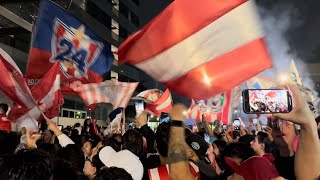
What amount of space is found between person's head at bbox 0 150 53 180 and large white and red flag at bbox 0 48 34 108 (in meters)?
4.17

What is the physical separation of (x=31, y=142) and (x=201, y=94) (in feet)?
6.54

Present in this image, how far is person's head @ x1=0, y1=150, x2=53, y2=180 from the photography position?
1866 mm

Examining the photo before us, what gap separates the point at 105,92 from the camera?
890 cm

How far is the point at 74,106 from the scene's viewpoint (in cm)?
3638

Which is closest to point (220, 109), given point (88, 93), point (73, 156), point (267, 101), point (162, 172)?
point (88, 93)

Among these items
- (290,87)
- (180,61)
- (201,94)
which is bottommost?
(290,87)

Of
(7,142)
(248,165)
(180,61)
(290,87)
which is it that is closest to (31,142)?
(7,142)

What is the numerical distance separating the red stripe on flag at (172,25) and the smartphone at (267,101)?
157 centimetres

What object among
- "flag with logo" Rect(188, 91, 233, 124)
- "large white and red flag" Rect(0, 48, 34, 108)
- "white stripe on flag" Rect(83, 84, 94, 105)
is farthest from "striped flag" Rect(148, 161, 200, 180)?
"flag with logo" Rect(188, 91, 233, 124)

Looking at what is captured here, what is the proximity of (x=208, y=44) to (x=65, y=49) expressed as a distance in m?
4.85

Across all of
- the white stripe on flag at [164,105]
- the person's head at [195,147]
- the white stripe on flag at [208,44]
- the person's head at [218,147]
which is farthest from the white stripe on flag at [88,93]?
the person's head at [195,147]

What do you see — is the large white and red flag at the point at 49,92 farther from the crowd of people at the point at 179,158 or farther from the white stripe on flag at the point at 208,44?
the white stripe on flag at the point at 208,44

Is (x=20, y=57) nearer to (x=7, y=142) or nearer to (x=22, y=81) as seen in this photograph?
(x=22, y=81)

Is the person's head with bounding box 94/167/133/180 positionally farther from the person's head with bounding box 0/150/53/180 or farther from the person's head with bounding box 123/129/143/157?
the person's head with bounding box 123/129/143/157
